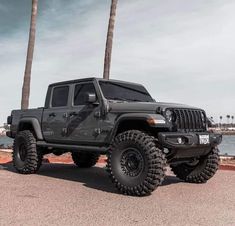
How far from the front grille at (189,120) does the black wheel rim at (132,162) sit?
788mm

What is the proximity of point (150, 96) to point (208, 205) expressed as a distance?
357 cm

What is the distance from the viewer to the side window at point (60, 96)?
871 centimetres

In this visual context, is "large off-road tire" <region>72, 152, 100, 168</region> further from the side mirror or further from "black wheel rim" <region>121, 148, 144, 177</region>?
"black wheel rim" <region>121, 148, 144, 177</region>

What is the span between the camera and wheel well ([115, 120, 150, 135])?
7070 mm

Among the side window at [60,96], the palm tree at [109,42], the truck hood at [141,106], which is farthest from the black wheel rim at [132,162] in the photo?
the palm tree at [109,42]

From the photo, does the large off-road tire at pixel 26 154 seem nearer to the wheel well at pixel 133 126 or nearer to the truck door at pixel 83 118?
the truck door at pixel 83 118

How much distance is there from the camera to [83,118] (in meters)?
7.97

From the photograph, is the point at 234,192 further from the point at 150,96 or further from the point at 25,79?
the point at 25,79

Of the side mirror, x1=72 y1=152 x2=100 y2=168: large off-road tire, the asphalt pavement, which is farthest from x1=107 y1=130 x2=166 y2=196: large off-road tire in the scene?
x1=72 y1=152 x2=100 y2=168: large off-road tire

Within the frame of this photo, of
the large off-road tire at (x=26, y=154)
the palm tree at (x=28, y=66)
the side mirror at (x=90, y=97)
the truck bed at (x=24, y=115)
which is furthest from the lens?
the palm tree at (x=28, y=66)

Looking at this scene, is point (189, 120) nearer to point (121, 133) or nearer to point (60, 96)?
point (121, 133)

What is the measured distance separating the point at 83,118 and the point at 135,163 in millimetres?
1608

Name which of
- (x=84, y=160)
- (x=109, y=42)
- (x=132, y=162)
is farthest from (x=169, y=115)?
(x=109, y=42)

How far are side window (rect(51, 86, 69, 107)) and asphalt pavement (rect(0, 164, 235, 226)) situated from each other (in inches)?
61.2
